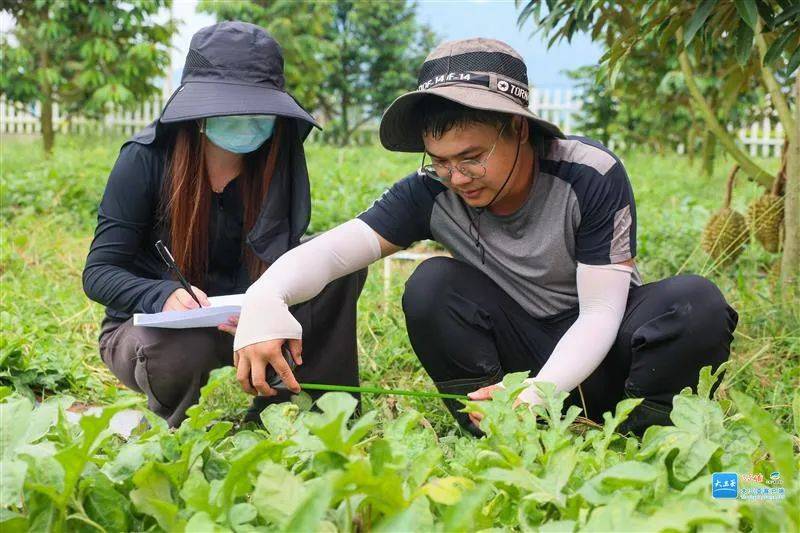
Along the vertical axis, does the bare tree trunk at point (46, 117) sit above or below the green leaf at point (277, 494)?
above

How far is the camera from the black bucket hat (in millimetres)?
2113

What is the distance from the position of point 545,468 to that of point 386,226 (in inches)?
42.3

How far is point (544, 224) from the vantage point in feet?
6.75

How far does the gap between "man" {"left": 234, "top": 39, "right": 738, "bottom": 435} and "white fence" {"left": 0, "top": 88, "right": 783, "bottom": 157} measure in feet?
35.1

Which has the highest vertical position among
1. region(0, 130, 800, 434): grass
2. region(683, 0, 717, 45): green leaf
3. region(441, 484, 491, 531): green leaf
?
region(683, 0, 717, 45): green leaf

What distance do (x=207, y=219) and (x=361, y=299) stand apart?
4.09ft

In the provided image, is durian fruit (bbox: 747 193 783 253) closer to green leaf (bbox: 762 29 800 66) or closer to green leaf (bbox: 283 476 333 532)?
green leaf (bbox: 762 29 800 66)

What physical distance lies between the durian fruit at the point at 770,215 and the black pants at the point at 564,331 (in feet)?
5.06

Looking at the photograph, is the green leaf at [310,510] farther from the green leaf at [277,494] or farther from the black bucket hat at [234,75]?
the black bucket hat at [234,75]

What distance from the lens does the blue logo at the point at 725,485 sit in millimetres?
1146

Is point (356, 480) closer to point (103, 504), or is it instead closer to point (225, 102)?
point (103, 504)

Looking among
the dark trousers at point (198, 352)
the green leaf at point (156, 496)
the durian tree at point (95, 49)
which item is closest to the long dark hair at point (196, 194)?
the dark trousers at point (198, 352)

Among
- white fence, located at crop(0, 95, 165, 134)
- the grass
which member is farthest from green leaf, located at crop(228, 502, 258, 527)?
white fence, located at crop(0, 95, 165, 134)

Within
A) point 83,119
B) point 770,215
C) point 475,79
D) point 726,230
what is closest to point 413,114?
point 475,79
